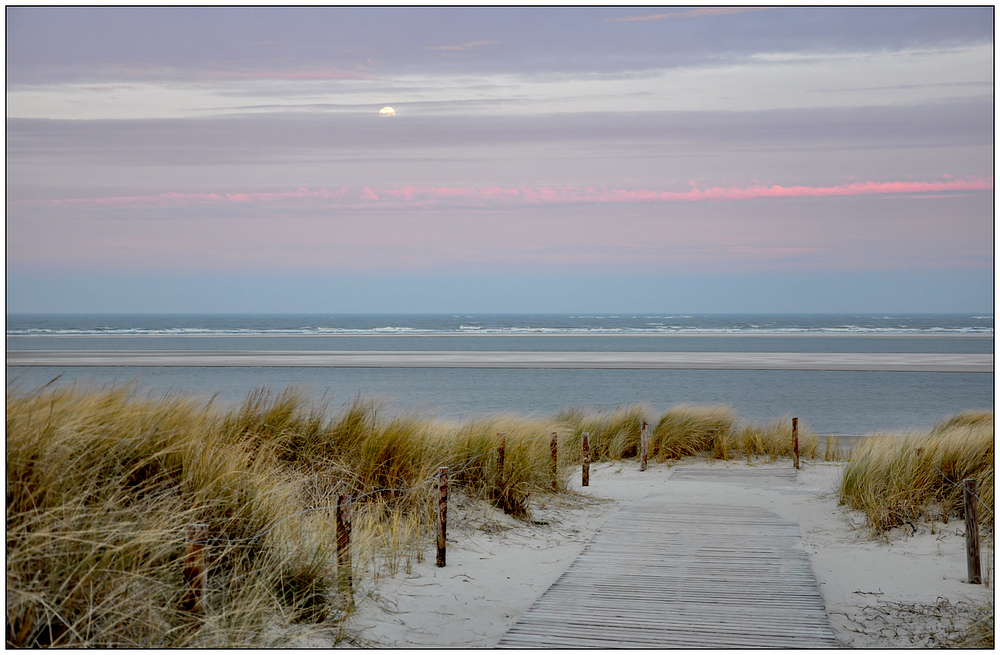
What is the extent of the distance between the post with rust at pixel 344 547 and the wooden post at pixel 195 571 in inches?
45.6

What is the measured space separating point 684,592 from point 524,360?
38.2 m

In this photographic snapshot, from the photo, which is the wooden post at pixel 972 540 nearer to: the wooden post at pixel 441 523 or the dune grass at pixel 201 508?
the wooden post at pixel 441 523

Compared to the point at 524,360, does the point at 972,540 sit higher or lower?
higher

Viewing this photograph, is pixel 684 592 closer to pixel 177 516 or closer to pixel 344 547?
pixel 344 547

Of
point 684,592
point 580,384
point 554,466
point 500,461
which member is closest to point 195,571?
point 684,592

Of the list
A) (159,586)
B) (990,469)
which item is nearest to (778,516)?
(990,469)

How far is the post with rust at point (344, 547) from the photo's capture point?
5.21 metres

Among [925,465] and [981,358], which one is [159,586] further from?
[981,358]

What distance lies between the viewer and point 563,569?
6.73 meters

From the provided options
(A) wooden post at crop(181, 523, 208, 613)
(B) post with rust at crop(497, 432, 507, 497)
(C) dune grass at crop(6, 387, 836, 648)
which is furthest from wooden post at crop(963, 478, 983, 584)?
(A) wooden post at crop(181, 523, 208, 613)

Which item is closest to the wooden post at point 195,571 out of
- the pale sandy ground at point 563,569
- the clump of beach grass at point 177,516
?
the clump of beach grass at point 177,516

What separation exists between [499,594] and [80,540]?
120 inches

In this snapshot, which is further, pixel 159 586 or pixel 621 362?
pixel 621 362

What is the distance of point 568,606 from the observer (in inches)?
213
